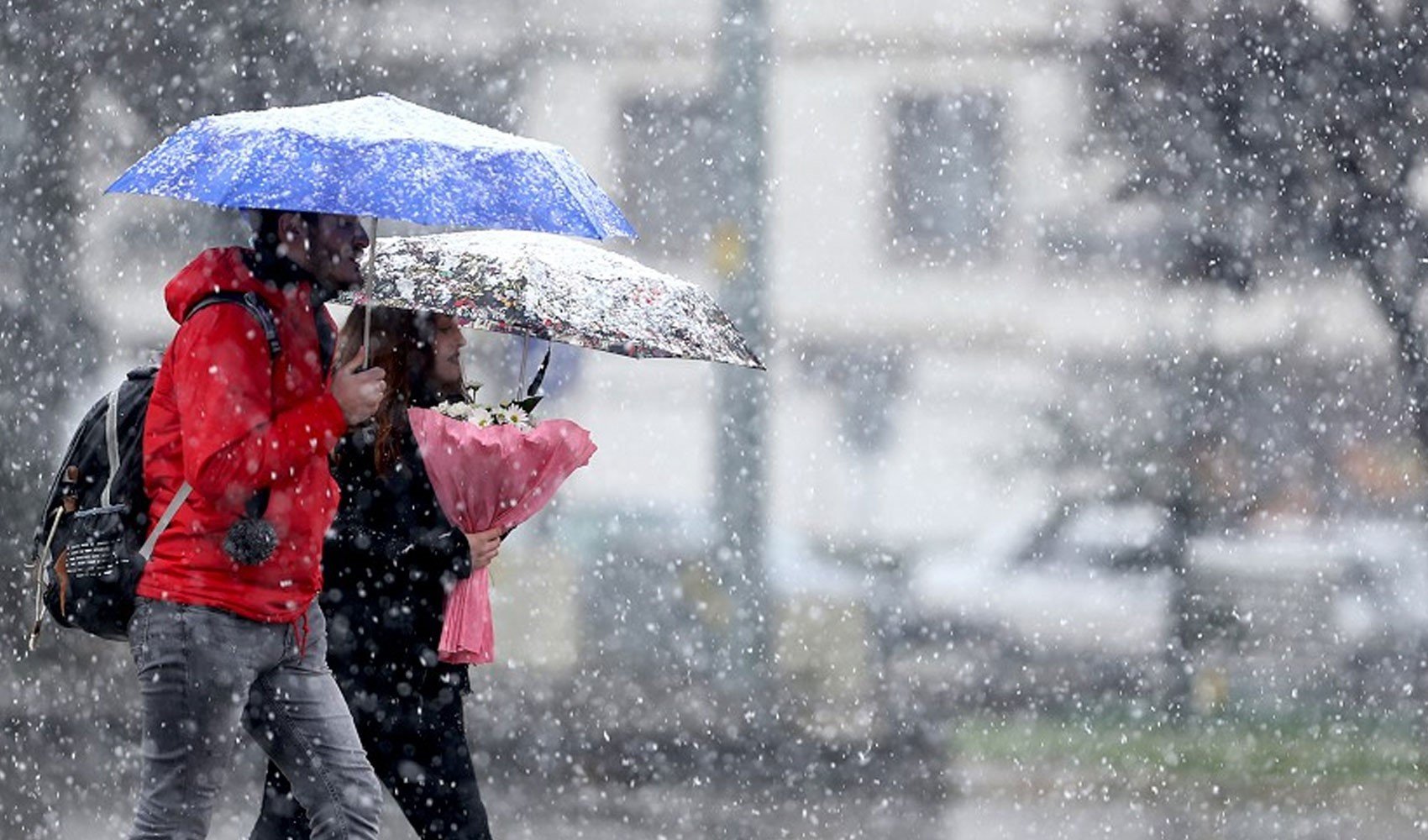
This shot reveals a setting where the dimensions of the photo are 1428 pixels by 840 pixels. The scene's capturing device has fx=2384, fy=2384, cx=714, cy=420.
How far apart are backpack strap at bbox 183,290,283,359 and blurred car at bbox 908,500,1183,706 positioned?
29.7ft

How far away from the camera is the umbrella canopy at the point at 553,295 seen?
4719mm

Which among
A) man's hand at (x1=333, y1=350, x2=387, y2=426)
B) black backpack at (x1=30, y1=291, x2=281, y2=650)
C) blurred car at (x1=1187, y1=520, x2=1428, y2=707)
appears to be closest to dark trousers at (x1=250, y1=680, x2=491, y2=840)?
black backpack at (x1=30, y1=291, x2=281, y2=650)

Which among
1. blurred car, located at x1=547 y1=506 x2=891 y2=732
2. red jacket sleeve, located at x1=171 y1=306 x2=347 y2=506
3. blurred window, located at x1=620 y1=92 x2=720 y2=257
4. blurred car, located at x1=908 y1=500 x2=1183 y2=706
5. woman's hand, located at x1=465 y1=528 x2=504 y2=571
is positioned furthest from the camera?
blurred window, located at x1=620 y1=92 x2=720 y2=257

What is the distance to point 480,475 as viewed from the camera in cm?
480

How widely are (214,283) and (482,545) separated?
1.05m

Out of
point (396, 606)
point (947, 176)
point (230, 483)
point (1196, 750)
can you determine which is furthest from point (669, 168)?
point (230, 483)

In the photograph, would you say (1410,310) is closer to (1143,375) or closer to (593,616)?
(1143,375)

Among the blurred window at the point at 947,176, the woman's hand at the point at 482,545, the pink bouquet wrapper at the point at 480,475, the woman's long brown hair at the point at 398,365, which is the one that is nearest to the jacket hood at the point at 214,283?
the woman's long brown hair at the point at 398,365

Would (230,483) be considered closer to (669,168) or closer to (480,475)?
(480,475)

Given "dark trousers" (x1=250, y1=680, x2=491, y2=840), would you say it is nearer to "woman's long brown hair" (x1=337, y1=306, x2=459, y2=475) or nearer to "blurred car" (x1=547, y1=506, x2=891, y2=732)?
"woman's long brown hair" (x1=337, y1=306, x2=459, y2=475)

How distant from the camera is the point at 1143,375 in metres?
14.2

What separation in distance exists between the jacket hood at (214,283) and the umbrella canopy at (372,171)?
10 centimetres

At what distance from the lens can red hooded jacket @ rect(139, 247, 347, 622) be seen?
12.7ft

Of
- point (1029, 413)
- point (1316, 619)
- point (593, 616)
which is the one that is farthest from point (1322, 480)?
point (593, 616)
